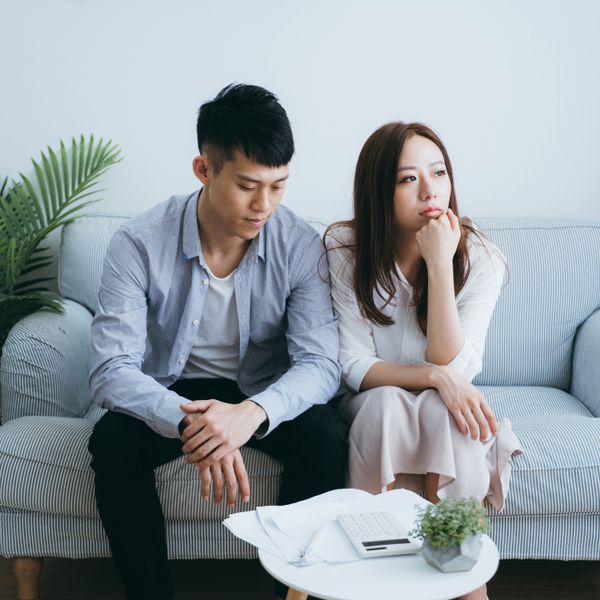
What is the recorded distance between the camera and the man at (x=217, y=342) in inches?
63.8

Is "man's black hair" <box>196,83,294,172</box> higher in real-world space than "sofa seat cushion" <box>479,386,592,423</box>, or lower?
A: higher

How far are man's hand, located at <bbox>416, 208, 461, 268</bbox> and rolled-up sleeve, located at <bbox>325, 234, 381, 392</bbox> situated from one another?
0.63 feet

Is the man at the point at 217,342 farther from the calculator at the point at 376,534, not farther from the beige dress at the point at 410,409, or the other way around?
the calculator at the point at 376,534

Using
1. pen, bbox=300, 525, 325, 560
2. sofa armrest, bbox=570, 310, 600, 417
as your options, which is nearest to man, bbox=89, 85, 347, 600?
pen, bbox=300, 525, 325, 560

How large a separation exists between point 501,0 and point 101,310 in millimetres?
1623

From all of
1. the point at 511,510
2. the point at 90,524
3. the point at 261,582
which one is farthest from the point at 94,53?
the point at 511,510

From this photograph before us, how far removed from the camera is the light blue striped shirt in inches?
69.6

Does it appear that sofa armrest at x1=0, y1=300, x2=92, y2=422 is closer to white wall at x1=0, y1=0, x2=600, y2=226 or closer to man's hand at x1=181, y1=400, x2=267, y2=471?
man's hand at x1=181, y1=400, x2=267, y2=471

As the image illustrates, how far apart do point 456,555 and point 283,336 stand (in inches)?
35.7

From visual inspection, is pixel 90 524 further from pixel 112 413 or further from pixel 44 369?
pixel 44 369

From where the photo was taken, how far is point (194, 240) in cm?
185

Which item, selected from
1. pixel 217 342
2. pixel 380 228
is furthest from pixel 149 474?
pixel 380 228

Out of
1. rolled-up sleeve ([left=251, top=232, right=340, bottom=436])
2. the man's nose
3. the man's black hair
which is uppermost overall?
the man's black hair

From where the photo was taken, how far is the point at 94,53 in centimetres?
255
